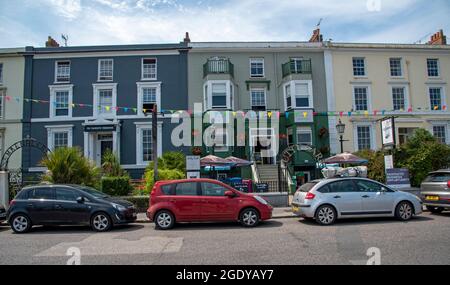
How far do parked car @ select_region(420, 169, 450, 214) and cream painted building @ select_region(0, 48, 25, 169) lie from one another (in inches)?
992

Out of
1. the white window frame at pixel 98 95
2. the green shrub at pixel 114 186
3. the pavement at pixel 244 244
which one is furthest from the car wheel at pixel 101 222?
the white window frame at pixel 98 95

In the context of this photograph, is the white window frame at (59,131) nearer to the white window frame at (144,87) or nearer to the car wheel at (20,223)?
the white window frame at (144,87)

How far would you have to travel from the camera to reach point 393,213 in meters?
9.88

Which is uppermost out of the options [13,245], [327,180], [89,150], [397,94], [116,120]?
[397,94]

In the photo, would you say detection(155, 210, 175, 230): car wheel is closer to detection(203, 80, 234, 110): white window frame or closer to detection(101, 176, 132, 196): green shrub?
detection(101, 176, 132, 196): green shrub

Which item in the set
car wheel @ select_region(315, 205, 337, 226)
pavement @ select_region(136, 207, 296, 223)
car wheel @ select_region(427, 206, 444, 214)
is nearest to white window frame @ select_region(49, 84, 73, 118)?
pavement @ select_region(136, 207, 296, 223)

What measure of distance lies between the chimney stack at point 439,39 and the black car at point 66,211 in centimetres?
2803

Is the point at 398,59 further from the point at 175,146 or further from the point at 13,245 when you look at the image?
the point at 13,245

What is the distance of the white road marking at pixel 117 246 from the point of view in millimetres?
6734

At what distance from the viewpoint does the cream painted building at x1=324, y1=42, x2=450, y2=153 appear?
2362cm

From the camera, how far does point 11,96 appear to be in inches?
915
